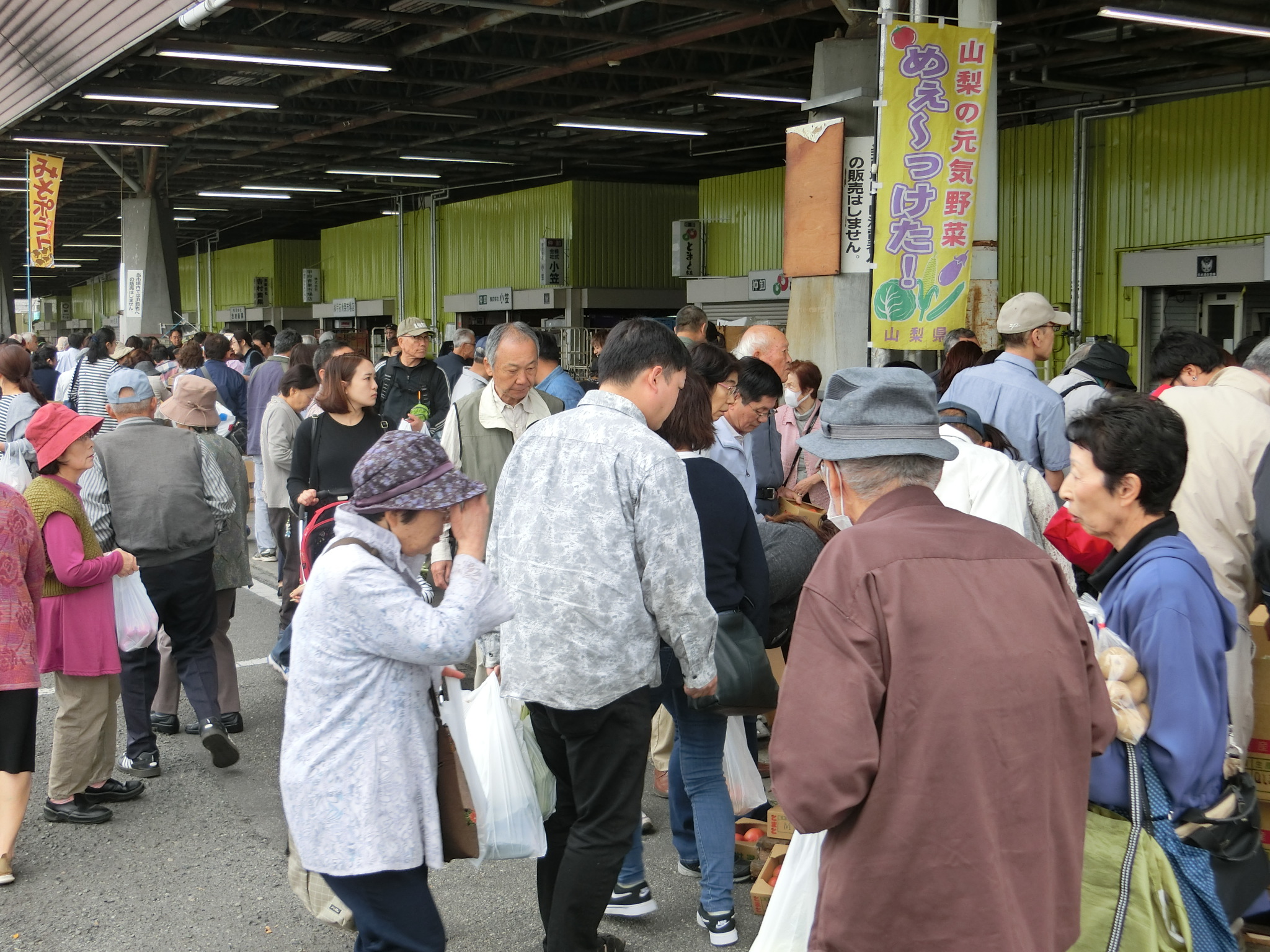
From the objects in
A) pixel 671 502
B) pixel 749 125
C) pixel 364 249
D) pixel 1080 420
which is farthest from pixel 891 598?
pixel 364 249

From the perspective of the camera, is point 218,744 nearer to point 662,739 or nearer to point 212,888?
point 212,888

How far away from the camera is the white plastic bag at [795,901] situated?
2.61m

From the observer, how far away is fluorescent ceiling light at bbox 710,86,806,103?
15.7 metres

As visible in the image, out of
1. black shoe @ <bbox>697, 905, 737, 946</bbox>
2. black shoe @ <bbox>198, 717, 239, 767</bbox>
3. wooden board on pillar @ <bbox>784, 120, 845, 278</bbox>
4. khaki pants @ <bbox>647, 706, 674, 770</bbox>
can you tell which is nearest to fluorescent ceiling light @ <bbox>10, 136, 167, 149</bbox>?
wooden board on pillar @ <bbox>784, 120, 845, 278</bbox>

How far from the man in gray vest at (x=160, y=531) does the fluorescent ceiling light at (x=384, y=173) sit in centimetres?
1955

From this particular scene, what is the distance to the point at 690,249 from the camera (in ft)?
65.5

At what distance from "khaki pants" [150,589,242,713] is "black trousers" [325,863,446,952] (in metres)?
3.31

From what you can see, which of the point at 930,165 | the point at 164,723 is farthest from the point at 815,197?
the point at 164,723

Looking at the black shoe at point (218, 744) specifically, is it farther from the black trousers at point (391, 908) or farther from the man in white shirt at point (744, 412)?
the black trousers at point (391, 908)

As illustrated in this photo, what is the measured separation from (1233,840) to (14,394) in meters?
8.21

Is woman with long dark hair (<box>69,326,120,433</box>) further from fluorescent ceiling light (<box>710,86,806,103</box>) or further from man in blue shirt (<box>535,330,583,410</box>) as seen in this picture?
fluorescent ceiling light (<box>710,86,806,103</box>)

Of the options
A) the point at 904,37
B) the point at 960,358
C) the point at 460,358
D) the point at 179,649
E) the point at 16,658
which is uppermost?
the point at 904,37

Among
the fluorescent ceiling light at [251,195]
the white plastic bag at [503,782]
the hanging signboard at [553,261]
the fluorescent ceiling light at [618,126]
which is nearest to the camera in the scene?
the white plastic bag at [503,782]

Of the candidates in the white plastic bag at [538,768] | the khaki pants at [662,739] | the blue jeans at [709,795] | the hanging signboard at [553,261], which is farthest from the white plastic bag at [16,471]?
the hanging signboard at [553,261]
